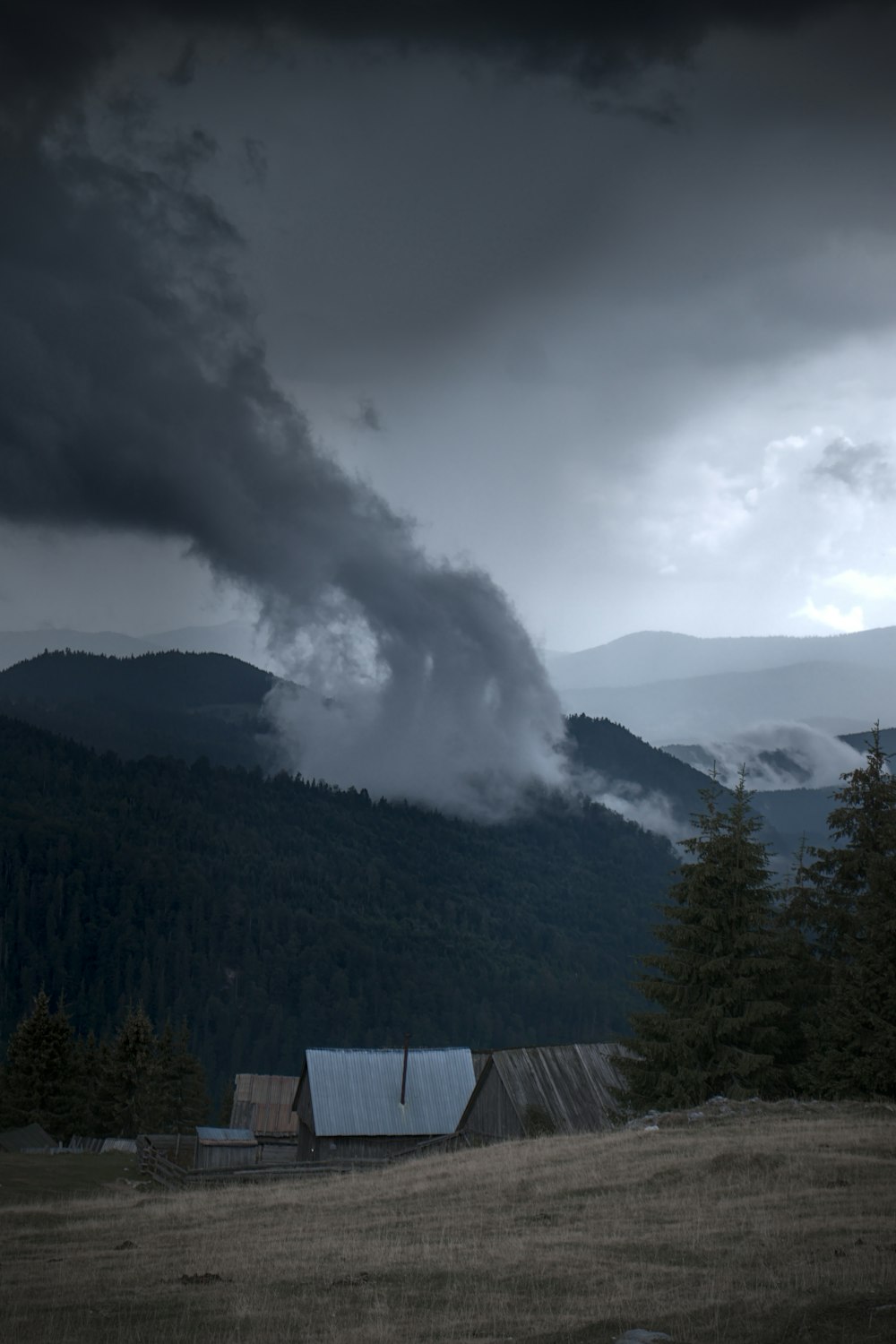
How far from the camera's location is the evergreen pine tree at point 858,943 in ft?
117

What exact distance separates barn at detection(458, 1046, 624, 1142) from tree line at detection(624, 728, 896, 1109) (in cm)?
708

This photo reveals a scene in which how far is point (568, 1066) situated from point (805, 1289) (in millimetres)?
39044

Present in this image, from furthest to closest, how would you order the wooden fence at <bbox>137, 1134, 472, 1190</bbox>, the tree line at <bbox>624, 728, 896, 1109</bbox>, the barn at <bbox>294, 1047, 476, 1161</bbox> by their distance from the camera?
1. the barn at <bbox>294, 1047, 476, 1161</bbox>
2. the wooden fence at <bbox>137, 1134, 472, 1190</bbox>
3. the tree line at <bbox>624, 728, 896, 1109</bbox>

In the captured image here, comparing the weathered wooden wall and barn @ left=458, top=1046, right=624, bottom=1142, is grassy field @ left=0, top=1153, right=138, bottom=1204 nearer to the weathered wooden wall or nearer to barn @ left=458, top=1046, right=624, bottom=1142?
the weathered wooden wall

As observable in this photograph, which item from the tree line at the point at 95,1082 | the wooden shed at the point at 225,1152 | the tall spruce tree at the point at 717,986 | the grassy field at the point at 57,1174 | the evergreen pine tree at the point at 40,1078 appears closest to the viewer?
the grassy field at the point at 57,1174

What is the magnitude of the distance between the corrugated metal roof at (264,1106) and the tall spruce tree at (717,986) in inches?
1709

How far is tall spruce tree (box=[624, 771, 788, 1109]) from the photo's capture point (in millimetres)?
39594

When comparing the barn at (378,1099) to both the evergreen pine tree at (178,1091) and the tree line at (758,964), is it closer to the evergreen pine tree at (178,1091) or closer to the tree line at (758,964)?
the tree line at (758,964)

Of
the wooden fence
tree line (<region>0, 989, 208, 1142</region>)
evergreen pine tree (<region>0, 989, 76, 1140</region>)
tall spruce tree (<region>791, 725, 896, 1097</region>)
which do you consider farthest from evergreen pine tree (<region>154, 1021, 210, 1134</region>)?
tall spruce tree (<region>791, 725, 896, 1097</region>)

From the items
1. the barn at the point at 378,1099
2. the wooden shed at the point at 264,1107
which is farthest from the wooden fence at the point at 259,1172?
the wooden shed at the point at 264,1107

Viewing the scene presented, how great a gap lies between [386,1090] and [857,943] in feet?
83.7

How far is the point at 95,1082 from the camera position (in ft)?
289

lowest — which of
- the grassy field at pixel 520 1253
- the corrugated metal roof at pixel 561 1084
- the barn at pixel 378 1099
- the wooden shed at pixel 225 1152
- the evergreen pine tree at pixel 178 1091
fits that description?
the evergreen pine tree at pixel 178 1091

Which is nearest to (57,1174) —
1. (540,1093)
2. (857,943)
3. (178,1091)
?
(540,1093)
